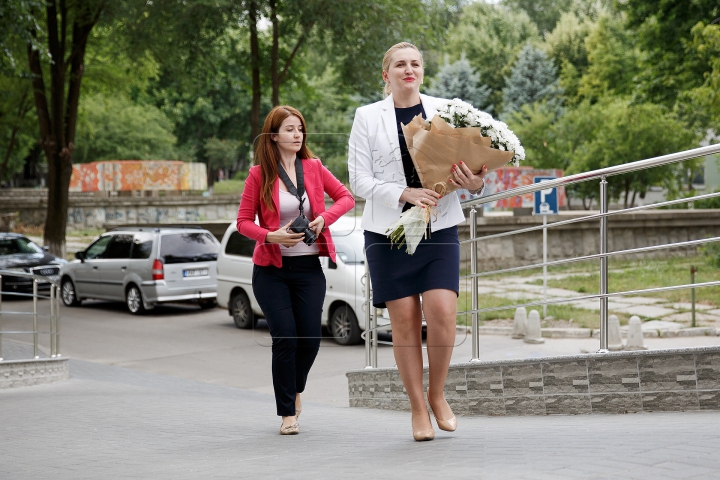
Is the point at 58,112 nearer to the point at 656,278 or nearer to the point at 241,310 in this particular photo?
the point at 241,310

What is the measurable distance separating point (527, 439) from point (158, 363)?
931cm

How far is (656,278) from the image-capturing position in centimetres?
1736

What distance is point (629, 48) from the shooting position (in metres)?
52.8

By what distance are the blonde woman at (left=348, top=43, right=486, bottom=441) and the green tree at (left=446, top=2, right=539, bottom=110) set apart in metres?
55.1

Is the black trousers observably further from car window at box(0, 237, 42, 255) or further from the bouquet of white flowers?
car window at box(0, 237, 42, 255)

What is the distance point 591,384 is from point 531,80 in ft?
163

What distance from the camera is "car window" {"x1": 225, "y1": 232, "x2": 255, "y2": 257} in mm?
15750

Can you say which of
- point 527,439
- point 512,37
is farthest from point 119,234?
point 512,37

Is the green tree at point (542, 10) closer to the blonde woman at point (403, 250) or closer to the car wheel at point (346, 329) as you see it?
the car wheel at point (346, 329)

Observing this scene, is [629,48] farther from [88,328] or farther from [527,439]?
[527,439]

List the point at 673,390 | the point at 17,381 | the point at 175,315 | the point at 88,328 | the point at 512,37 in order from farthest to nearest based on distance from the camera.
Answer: the point at 512,37, the point at 175,315, the point at 88,328, the point at 17,381, the point at 673,390

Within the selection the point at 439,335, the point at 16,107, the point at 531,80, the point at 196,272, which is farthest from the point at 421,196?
the point at 531,80

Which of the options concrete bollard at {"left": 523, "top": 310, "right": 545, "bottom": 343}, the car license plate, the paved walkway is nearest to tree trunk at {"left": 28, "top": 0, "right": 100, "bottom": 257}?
the car license plate

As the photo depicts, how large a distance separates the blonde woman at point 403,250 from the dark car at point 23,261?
1873 cm
